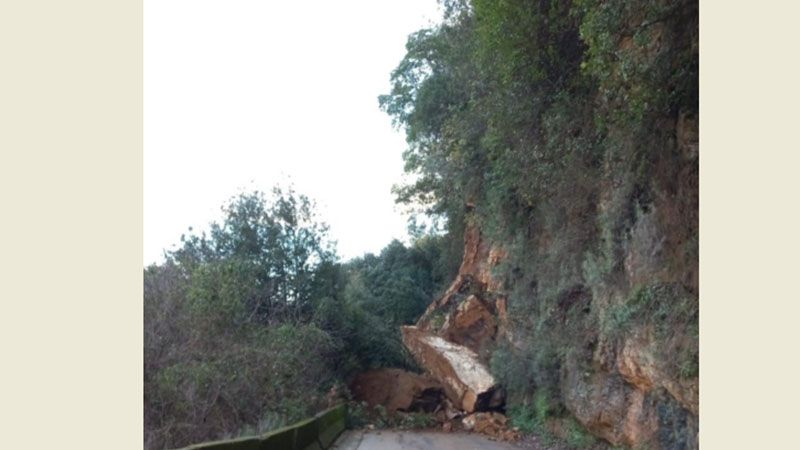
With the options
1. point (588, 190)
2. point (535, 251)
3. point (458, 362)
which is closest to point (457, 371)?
point (458, 362)

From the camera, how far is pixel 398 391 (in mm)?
26672

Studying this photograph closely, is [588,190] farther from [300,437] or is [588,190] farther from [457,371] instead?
[457,371]

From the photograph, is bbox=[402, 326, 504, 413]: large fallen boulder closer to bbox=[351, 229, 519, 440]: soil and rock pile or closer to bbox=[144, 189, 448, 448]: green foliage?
bbox=[351, 229, 519, 440]: soil and rock pile

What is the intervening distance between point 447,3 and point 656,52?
15823 mm

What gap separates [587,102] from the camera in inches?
546

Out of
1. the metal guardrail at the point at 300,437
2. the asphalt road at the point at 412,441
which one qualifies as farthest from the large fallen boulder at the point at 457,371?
the metal guardrail at the point at 300,437

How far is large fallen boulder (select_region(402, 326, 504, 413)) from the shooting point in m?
23.5

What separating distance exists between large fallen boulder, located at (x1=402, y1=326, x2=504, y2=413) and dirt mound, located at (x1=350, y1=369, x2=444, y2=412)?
2.08 ft

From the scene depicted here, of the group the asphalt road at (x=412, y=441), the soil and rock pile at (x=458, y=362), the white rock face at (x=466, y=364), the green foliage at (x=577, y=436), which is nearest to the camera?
the green foliage at (x=577, y=436)

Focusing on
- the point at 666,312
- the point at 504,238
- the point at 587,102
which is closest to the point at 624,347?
the point at 666,312

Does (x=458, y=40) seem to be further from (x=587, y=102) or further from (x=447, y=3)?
Result: (x=587, y=102)

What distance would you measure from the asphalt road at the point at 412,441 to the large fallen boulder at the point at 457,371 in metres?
2.06

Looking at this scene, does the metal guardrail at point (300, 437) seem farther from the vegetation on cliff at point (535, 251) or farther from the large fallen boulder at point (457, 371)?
the large fallen boulder at point (457, 371)

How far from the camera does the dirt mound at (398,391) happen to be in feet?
86.1
